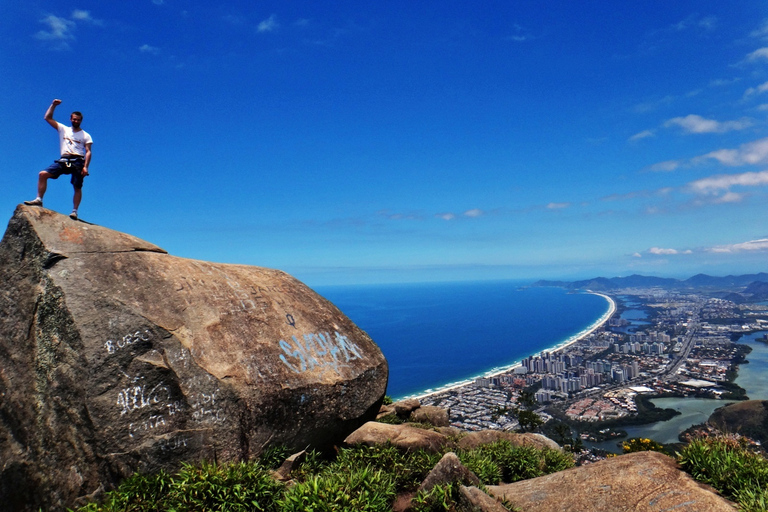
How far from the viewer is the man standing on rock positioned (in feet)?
28.4

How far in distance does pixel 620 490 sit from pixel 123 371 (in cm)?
934

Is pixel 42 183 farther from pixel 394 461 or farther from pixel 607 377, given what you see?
pixel 607 377

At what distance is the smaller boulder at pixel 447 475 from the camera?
23.5 feet

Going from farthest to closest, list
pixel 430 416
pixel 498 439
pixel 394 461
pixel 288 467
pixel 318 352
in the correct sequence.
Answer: pixel 430 416, pixel 498 439, pixel 318 352, pixel 394 461, pixel 288 467

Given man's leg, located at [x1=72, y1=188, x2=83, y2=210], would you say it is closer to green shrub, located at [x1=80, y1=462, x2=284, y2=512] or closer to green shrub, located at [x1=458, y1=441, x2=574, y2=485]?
green shrub, located at [x1=80, y1=462, x2=284, y2=512]

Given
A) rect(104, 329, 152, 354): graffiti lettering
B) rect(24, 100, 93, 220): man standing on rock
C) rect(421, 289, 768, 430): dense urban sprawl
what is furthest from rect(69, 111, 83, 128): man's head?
rect(421, 289, 768, 430): dense urban sprawl

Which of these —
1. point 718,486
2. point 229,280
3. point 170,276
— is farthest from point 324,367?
point 718,486

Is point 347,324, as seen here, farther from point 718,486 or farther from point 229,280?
point 718,486

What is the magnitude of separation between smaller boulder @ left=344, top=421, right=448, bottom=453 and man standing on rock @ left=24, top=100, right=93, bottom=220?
8243 millimetres

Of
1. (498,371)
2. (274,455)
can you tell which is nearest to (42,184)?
(274,455)

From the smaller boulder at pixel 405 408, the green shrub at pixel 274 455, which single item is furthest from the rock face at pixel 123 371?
the smaller boulder at pixel 405 408

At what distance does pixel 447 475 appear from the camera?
7.20 m

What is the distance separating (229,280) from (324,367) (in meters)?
3.27

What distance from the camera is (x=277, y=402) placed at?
8.10m
